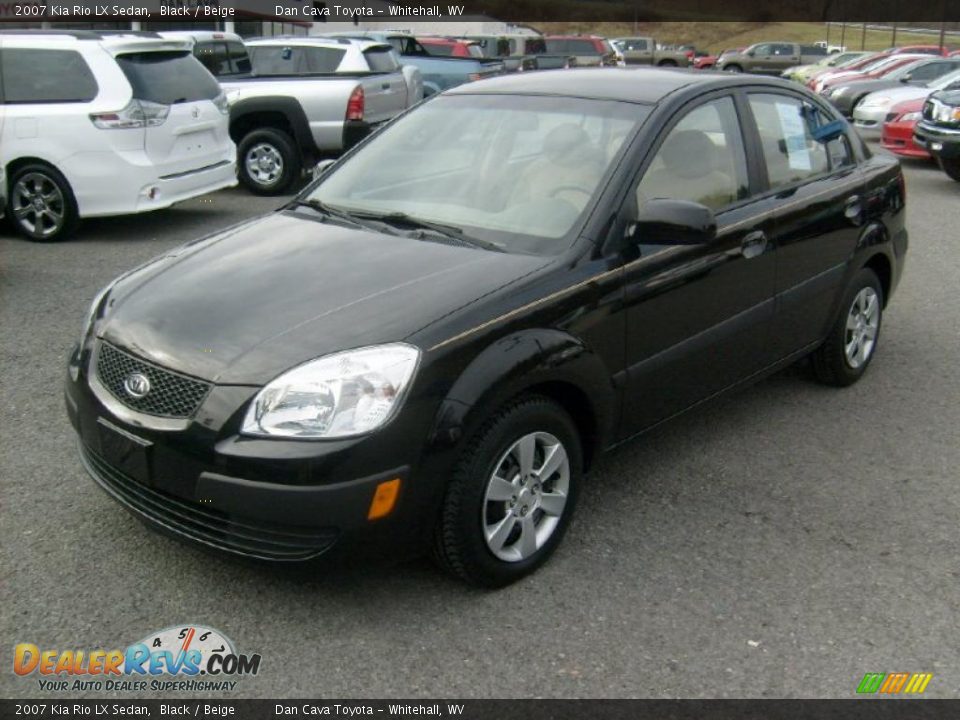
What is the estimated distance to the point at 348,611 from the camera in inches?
133

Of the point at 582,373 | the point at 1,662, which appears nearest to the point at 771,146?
the point at 582,373

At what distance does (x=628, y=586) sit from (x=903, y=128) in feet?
41.4

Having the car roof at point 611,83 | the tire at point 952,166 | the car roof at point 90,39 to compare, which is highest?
the car roof at point 90,39

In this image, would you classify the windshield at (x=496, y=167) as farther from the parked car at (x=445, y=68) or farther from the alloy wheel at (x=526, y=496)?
the parked car at (x=445, y=68)

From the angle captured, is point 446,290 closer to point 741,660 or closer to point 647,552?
point 647,552

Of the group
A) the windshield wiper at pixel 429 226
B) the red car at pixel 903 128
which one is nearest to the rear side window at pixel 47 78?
the windshield wiper at pixel 429 226

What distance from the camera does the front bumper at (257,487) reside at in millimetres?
3023

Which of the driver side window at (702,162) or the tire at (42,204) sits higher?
the driver side window at (702,162)

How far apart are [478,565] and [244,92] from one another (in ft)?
31.0

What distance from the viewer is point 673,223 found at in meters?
3.74

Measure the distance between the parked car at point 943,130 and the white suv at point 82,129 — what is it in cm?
875

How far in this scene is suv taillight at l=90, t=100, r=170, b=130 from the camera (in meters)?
8.62

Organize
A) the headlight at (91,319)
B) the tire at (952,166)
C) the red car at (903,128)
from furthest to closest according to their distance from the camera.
A: 1. the red car at (903,128)
2. the tire at (952,166)
3. the headlight at (91,319)

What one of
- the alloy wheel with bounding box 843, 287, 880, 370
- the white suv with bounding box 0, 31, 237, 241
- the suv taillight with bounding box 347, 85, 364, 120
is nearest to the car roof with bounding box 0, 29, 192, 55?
the white suv with bounding box 0, 31, 237, 241
